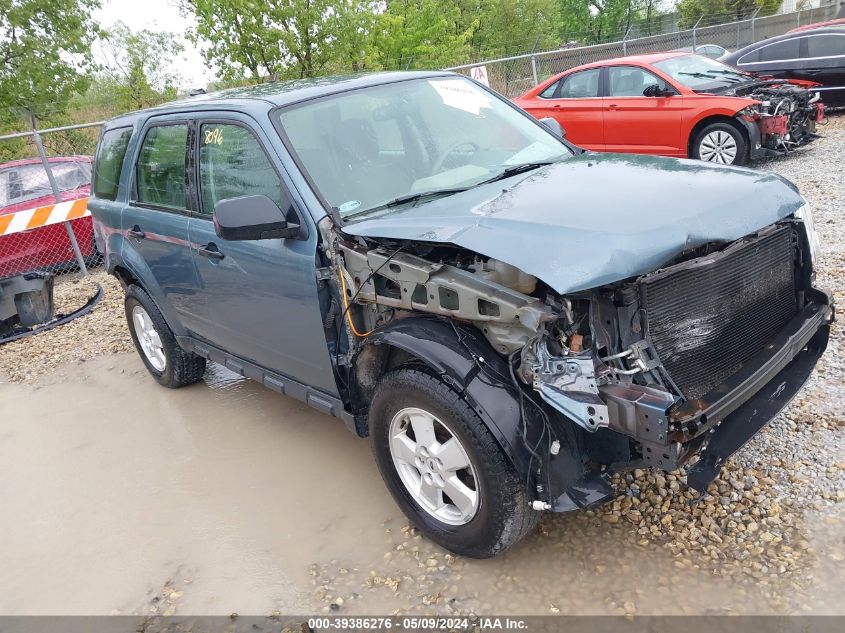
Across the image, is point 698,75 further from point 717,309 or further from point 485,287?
point 485,287

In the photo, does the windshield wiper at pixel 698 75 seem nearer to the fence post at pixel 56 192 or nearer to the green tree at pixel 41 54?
the fence post at pixel 56 192

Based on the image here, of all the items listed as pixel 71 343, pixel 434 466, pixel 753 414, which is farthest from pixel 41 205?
pixel 753 414

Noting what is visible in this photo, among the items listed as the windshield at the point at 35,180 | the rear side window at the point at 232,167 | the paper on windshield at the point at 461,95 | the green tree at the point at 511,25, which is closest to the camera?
the rear side window at the point at 232,167

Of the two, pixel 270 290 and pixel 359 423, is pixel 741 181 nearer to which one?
pixel 359 423

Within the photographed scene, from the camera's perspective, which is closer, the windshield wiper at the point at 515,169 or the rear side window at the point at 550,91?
the windshield wiper at the point at 515,169

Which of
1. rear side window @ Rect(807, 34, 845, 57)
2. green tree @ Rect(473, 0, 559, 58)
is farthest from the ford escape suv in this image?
green tree @ Rect(473, 0, 559, 58)

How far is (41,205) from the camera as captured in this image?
9.59 meters

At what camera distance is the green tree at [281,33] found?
14.8m

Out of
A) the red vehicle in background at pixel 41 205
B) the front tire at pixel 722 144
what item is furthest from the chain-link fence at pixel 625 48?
the red vehicle in background at pixel 41 205

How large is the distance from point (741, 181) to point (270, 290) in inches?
90.5

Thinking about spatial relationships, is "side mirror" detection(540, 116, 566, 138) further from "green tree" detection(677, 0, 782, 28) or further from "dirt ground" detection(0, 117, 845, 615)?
"green tree" detection(677, 0, 782, 28)

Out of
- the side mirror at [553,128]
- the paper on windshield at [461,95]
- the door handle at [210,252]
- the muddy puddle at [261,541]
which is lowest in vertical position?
the muddy puddle at [261,541]

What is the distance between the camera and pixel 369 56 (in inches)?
656

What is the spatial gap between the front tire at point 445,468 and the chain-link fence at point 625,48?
11.2 metres
